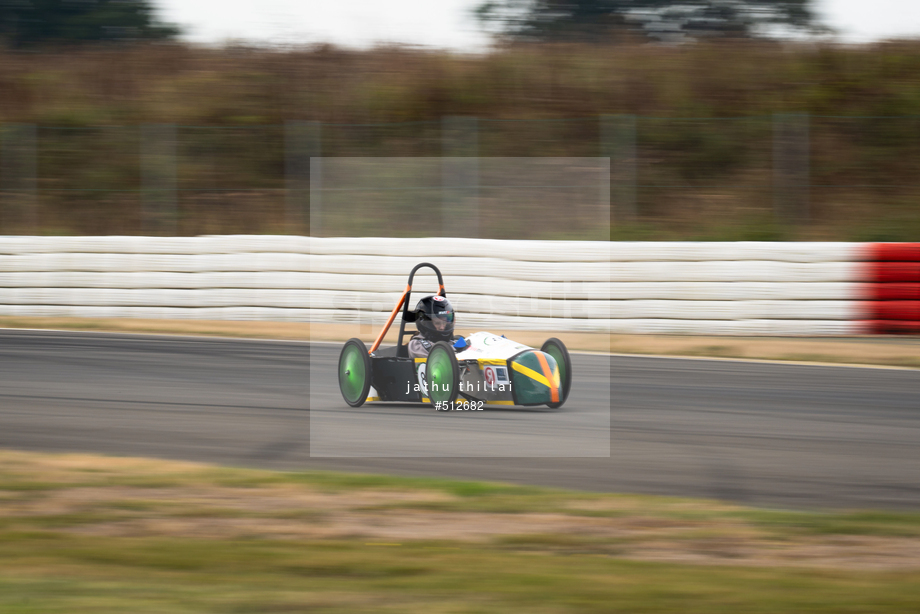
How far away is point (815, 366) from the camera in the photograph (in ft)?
34.7

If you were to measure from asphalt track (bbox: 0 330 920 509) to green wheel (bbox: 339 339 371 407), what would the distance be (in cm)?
12

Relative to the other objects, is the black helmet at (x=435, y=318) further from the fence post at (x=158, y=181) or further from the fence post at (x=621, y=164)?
the fence post at (x=158, y=181)

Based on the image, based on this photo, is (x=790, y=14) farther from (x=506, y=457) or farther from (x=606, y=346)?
(x=506, y=457)

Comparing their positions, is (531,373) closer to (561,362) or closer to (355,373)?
(561,362)

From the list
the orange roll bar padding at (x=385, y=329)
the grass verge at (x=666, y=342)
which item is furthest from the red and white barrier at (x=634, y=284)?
the orange roll bar padding at (x=385, y=329)

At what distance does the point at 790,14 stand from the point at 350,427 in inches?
675

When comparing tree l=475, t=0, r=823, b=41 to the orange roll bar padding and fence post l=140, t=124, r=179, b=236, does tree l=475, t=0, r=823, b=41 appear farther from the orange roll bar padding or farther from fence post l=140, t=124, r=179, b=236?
the orange roll bar padding

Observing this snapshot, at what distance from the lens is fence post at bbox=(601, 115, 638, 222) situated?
14.9 metres

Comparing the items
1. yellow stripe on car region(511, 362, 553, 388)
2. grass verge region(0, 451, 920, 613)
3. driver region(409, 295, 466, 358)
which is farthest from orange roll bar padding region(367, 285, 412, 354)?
grass verge region(0, 451, 920, 613)

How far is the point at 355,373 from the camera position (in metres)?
7.72

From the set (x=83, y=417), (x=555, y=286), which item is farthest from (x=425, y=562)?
(x=555, y=286)

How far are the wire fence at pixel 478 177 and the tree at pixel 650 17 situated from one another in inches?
234

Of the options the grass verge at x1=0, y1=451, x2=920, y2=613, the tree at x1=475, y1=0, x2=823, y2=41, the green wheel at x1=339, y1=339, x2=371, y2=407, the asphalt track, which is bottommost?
the grass verge at x1=0, y1=451, x2=920, y2=613

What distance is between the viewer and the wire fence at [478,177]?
46.6 ft
